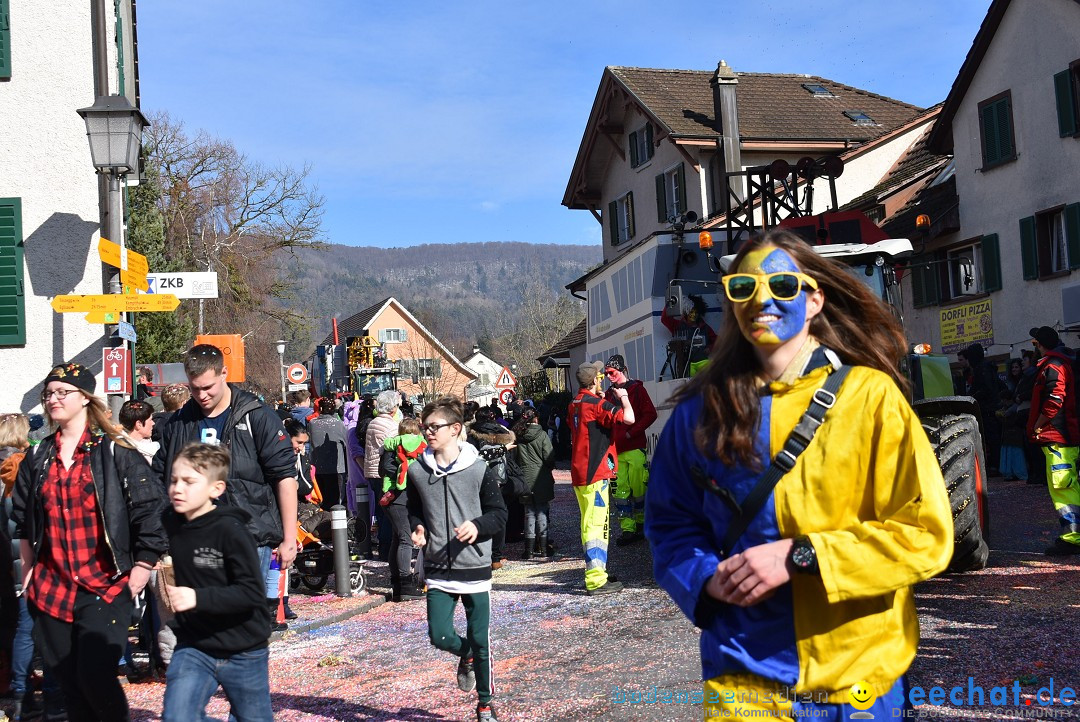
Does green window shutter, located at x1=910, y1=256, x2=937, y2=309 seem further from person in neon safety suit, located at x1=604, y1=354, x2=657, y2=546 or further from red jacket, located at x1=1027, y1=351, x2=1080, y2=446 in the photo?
red jacket, located at x1=1027, y1=351, x2=1080, y2=446

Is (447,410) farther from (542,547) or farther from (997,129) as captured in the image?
(997,129)

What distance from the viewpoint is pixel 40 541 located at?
16.7 ft

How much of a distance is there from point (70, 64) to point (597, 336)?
38.1ft

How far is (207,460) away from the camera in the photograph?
4375 millimetres

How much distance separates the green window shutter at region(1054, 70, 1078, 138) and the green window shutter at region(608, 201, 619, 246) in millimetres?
17782

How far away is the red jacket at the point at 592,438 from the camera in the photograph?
9680 millimetres

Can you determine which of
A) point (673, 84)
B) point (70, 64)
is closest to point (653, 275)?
point (70, 64)

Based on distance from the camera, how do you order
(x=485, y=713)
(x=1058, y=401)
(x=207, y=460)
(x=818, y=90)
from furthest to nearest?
(x=818, y=90)
(x=1058, y=401)
(x=485, y=713)
(x=207, y=460)

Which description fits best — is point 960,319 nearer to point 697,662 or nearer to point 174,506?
point 697,662

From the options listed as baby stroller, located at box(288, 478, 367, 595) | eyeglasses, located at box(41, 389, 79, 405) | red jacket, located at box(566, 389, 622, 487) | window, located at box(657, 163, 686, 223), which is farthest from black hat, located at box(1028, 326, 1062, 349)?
window, located at box(657, 163, 686, 223)

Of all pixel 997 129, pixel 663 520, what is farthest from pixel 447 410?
pixel 997 129

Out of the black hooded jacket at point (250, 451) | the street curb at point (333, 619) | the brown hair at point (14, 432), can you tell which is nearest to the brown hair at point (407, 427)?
the street curb at point (333, 619)

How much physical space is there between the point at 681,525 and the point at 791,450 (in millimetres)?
404

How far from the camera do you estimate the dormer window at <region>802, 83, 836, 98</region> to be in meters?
36.2
